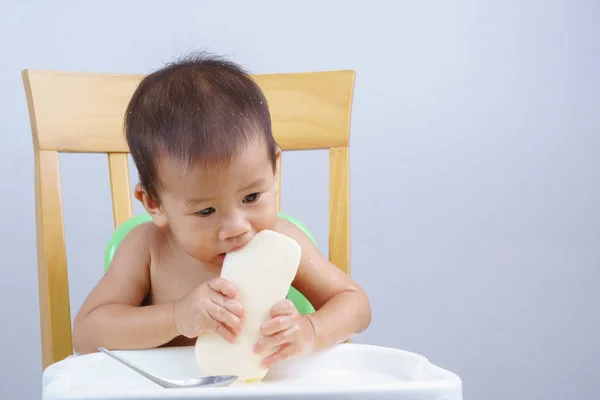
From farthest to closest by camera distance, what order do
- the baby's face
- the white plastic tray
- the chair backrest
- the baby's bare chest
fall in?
1. the chair backrest
2. the baby's bare chest
3. the baby's face
4. the white plastic tray

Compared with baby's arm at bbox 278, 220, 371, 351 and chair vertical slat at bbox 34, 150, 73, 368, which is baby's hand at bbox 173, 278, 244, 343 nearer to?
baby's arm at bbox 278, 220, 371, 351

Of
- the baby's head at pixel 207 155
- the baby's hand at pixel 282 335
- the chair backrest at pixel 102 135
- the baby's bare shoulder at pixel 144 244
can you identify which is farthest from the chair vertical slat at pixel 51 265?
the baby's hand at pixel 282 335

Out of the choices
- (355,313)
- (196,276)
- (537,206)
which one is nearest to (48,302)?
(196,276)

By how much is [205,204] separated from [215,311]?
0.10 metres

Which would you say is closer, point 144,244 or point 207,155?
point 207,155

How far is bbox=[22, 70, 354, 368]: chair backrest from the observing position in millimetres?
984

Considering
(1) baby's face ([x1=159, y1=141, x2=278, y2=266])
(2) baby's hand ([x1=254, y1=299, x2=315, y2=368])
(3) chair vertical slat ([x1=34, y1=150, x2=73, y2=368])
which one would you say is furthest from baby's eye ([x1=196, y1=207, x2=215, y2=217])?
(3) chair vertical slat ([x1=34, y1=150, x2=73, y2=368])

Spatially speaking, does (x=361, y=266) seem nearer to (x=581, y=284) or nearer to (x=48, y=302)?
(x=581, y=284)

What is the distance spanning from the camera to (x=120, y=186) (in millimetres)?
1049

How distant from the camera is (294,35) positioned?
1.56 meters

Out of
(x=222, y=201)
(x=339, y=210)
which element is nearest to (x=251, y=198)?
(x=222, y=201)

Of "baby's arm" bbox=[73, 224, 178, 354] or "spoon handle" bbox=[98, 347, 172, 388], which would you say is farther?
"baby's arm" bbox=[73, 224, 178, 354]

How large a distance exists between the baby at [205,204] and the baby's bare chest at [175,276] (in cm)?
2

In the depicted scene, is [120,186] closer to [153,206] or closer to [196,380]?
[153,206]
